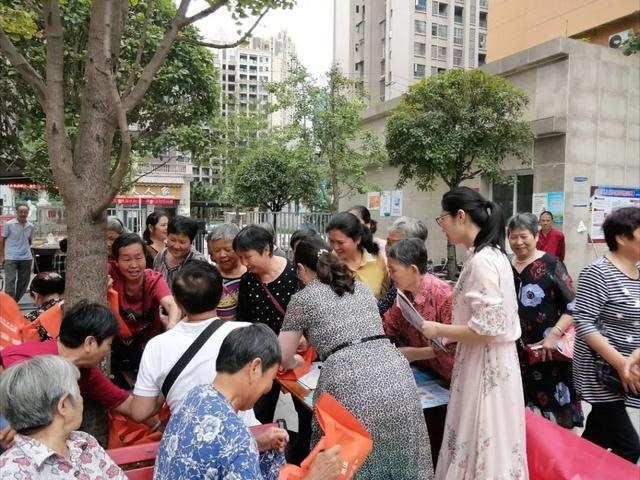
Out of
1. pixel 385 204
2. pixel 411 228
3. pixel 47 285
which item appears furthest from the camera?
pixel 385 204

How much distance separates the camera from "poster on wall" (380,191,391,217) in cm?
1535

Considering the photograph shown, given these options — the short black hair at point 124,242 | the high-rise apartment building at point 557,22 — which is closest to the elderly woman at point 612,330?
the short black hair at point 124,242

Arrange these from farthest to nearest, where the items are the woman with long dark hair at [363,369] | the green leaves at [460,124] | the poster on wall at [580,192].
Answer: the poster on wall at [580,192], the green leaves at [460,124], the woman with long dark hair at [363,369]

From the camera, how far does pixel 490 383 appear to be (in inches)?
88.6

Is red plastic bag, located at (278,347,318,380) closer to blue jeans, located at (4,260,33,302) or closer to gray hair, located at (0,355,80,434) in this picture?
gray hair, located at (0,355,80,434)

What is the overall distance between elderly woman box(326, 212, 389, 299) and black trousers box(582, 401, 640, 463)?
4.79 ft

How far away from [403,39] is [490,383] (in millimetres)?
40060

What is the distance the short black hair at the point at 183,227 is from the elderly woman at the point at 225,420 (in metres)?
2.21

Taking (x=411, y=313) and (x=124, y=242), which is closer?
(x=411, y=313)

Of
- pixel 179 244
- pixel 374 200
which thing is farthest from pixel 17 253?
pixel 374 200

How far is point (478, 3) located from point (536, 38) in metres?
29.8

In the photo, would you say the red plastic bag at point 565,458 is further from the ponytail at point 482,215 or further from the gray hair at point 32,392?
the gray hair at point 32,392

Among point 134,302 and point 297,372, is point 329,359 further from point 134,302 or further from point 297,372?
point 134,302

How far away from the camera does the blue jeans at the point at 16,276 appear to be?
824 cm
